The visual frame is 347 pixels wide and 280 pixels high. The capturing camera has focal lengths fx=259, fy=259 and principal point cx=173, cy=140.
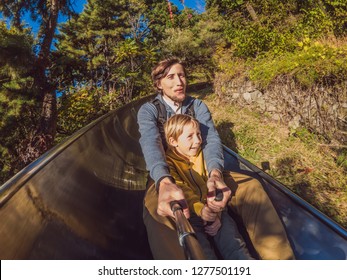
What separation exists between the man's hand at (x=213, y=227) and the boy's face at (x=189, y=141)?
19.9 inches

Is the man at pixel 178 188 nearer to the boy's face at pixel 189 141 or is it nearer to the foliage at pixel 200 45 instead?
the boy's face at pixel 189 141

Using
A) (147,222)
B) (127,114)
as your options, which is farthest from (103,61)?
(147,222)

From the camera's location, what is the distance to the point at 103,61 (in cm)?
1464

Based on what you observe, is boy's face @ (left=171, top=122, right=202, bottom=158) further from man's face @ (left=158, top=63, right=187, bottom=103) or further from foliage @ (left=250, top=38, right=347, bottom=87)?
foliage @ (left=250, top=38, right=347, bottom=87)

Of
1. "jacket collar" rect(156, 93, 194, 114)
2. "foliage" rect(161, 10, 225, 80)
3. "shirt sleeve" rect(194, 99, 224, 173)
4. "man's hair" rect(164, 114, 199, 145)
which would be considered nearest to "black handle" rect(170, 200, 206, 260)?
"shirt sleeve" rect(194, 99, 224, 173)

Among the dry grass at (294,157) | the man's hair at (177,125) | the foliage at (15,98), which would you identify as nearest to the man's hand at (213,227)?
the man's hair at (177,125)

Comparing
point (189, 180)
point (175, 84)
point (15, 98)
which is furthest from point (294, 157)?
→ point (15, 98)

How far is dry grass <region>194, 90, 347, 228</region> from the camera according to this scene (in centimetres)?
259

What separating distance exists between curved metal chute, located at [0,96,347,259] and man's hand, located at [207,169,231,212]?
1.05 ft

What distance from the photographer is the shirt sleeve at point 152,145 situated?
144 centimetres

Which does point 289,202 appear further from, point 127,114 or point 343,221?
point 127,114

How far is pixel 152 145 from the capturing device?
5.38 ft

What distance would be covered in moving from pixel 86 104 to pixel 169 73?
5.24 meters

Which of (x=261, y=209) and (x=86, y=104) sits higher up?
(x=86, y=104)
